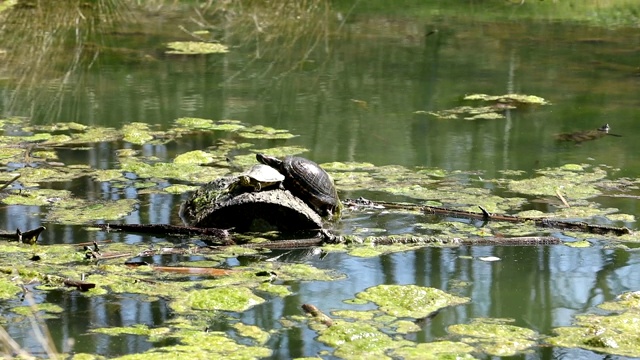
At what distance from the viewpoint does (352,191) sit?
6.21 meters

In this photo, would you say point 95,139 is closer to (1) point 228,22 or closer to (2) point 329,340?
(2) point 329,340

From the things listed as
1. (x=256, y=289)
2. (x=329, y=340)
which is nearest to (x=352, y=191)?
(x=256, y=289)

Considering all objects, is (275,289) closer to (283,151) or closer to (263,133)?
(283,151)

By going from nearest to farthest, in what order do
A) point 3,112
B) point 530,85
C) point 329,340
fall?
1. point 329,340
2. point 3,112
3. point 530,85

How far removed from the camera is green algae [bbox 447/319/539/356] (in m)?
3.98

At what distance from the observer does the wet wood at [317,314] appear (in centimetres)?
415

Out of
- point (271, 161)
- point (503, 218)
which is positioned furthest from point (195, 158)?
point (503, 218)

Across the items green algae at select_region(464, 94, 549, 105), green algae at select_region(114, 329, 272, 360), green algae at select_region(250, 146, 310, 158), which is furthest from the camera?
green algae at select_region(464, 94, 549, 105)

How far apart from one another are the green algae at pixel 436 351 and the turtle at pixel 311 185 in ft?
5.49

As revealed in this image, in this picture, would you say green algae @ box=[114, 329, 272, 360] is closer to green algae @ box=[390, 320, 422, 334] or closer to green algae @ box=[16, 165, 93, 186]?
green algae @ box=[390, 320, 422, 334]

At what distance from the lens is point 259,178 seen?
546 cm

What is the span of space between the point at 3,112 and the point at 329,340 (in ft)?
16.4

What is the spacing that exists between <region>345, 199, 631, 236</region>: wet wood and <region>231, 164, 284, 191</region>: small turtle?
48 cm

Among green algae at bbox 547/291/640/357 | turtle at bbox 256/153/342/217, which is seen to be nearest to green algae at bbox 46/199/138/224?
turtle at bbox 256/153/342/217
